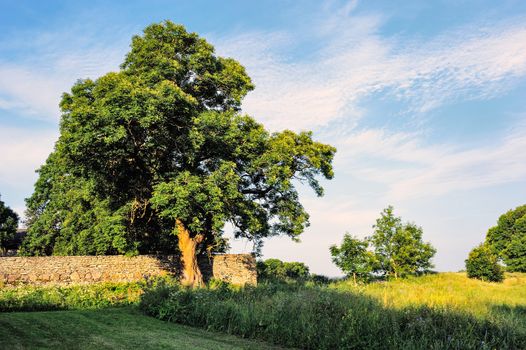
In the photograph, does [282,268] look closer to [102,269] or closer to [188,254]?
[188,254]

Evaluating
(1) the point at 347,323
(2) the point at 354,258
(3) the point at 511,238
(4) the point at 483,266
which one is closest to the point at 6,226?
(2) the point at 354,258

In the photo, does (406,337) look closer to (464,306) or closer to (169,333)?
(464,306)

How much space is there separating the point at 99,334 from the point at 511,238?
2166 inches

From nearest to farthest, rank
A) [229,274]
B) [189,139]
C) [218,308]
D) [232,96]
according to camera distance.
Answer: [218,308] → [189,139] → [232,96] → [229,274]

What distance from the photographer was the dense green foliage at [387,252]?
78.9ft

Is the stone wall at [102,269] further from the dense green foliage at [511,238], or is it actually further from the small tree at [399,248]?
the dense green foliage at [511,238]

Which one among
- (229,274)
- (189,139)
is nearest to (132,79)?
(189,139)

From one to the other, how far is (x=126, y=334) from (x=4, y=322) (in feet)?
6.66

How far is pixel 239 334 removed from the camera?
904 cm

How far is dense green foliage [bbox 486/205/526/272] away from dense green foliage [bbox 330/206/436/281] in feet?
94.6

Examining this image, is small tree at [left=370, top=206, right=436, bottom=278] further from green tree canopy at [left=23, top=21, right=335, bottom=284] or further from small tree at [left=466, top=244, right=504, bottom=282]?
small tree at [left=466, top=244, right=504, bottom=282]

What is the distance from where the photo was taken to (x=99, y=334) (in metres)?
7.43

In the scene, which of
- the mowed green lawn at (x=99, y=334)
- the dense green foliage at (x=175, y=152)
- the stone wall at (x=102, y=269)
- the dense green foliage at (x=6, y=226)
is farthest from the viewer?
the dense green foliage at (x=6, y=226)

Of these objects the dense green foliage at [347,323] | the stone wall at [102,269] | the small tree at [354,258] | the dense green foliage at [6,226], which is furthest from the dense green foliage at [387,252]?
the dense green foliage at [6,226]
